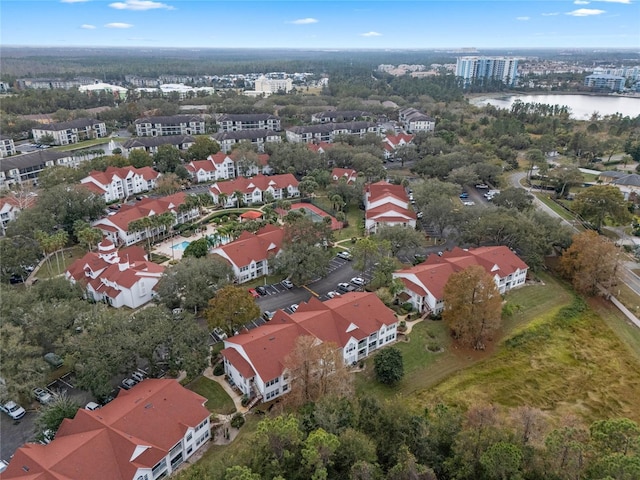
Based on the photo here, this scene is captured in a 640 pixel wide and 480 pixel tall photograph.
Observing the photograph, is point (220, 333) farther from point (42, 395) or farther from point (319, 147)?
point (319, 147)

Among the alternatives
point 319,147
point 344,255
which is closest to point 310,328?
point 344,255

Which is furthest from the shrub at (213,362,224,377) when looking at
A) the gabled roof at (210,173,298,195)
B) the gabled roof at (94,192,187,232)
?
the gabled roof at (210,173,298,195)

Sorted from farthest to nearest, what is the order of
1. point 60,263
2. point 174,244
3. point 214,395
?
point 174,244
point 60,263
point 214,395

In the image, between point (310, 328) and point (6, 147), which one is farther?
point (6, 147)

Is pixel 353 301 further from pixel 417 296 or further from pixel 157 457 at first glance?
pixel 157 457

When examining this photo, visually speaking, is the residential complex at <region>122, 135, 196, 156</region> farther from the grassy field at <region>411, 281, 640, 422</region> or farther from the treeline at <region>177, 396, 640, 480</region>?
the treeline at <region>177, 396, 640, 480</region>

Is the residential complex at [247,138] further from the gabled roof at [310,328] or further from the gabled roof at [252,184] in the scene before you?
the gabled roof at [310,328]

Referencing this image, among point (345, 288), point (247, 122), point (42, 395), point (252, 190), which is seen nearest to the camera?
point (42, 395)
